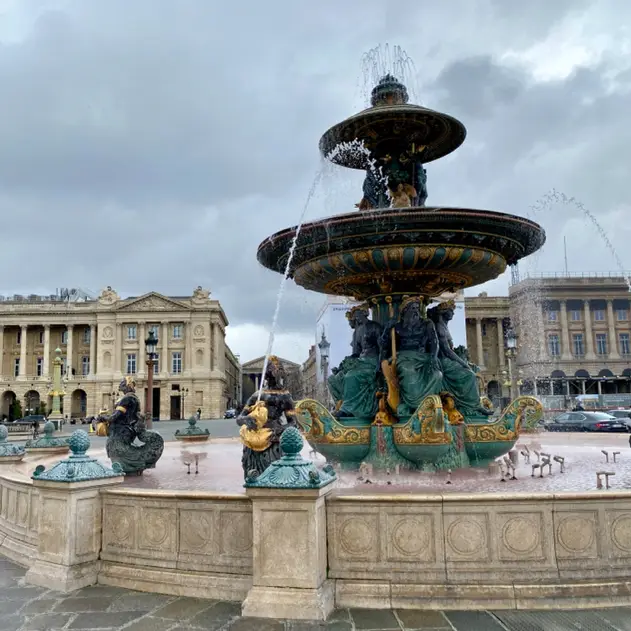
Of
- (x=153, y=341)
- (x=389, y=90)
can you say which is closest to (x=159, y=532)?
(x=389, y=90)

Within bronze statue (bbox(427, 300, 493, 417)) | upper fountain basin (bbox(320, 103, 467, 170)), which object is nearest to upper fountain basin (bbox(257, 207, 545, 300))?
bronze statue (bbox(427, 300, 493, 417))

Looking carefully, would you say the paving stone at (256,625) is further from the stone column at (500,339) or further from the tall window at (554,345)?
the stone column at (500,339)

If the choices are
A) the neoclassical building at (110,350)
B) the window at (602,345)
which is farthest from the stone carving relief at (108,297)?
the window at (602,345)

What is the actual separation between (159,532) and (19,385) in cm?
9527

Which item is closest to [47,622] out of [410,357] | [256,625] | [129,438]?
[256,625]

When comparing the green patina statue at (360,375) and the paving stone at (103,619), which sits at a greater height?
the green patina statue at (360,375)

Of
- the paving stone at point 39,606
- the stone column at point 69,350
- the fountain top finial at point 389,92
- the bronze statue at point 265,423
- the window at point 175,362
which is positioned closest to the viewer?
the paving stone at point 39,606

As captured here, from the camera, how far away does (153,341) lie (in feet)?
92.8

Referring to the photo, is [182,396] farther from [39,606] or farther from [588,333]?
[39,606]

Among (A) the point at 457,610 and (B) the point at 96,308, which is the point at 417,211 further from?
(B) the point at 96,308

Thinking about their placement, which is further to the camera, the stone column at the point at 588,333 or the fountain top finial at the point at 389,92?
the stone column at the point at 588,333

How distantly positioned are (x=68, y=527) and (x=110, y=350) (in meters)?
89.6

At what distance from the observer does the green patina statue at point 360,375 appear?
8.71m

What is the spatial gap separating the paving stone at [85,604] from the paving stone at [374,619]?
162 centimetres
